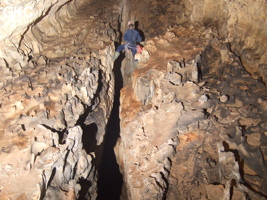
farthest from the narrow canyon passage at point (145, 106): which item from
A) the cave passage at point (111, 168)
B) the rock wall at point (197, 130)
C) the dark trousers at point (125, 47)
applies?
the cave passage at point (111, 168)

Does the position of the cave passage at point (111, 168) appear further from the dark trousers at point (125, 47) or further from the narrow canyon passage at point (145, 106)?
the narrow canyon passage at point (145, 106)

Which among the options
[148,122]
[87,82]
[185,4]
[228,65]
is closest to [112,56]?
[87,82]

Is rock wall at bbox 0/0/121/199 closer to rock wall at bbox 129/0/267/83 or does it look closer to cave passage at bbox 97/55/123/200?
cave passage at bbox 97/55/123/200

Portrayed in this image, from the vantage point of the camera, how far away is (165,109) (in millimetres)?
4621

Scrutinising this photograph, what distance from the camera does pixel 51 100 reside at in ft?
15.1

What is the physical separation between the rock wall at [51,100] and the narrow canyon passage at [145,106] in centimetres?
2

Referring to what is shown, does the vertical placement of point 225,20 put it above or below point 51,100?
above

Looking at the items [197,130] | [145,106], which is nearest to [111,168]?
[145,106]

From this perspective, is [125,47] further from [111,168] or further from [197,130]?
[111,168]

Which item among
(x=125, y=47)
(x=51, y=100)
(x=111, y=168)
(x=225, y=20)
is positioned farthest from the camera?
(x=111, y=168)

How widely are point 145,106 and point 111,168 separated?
464 cm

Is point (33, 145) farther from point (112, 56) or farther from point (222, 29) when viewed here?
point (222, 29)

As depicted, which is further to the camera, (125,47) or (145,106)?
(125,47)

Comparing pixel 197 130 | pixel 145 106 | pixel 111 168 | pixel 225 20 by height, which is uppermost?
pixel 225 20
